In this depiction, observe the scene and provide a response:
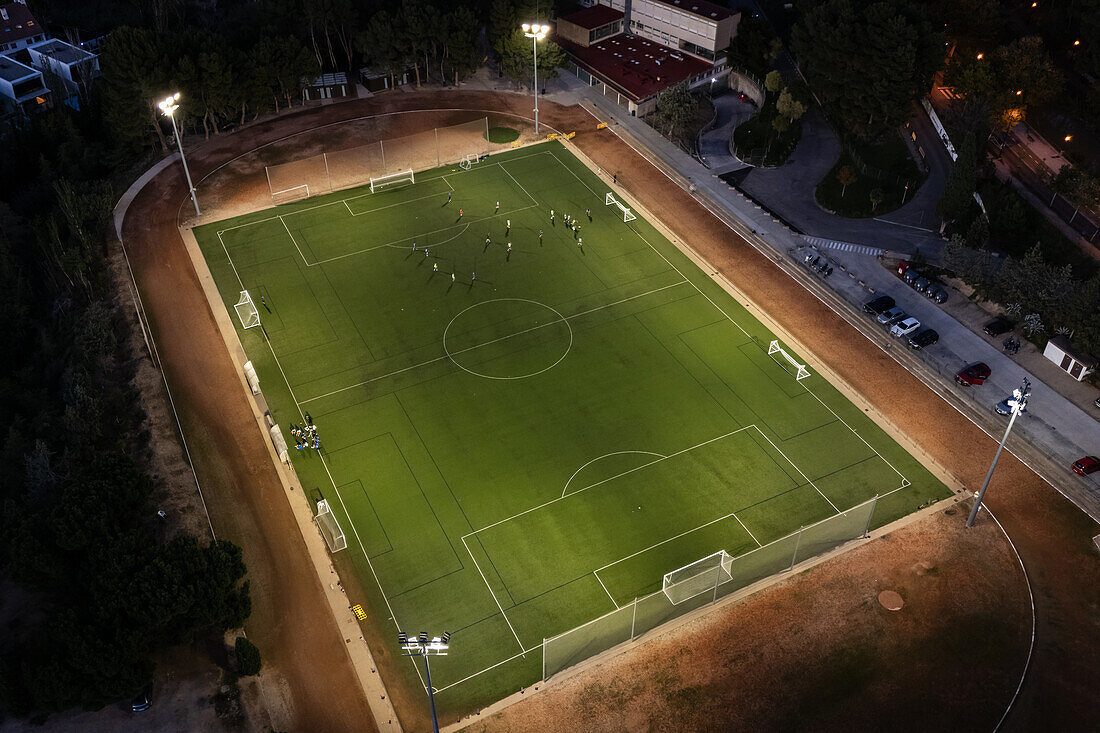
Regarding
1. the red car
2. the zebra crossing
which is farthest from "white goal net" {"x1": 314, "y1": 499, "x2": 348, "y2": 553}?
the zebra crossing

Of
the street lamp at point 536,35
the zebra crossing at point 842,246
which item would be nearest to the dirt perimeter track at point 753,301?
the zebra crossing at point 842,246

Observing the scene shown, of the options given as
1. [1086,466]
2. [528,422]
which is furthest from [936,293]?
[528,422]

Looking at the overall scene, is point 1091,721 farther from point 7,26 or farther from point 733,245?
point 7,26

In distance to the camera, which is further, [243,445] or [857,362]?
[857,362]

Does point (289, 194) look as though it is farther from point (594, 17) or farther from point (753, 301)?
point (594, 17)

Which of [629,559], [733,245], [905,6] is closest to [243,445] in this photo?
[629,559]
